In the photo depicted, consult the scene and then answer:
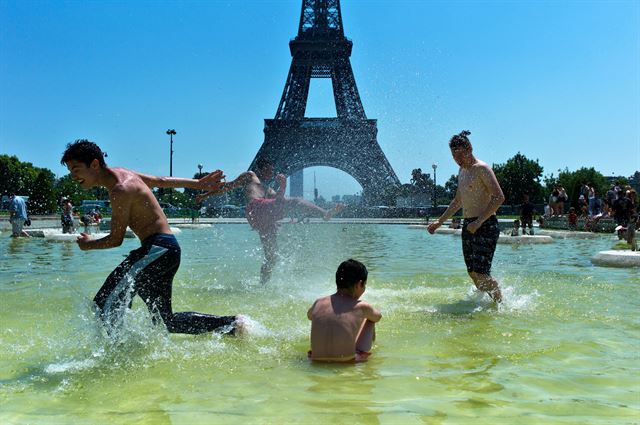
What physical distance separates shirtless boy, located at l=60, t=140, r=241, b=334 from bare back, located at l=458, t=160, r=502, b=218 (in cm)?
305

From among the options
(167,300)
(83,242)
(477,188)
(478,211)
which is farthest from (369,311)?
(477,188)

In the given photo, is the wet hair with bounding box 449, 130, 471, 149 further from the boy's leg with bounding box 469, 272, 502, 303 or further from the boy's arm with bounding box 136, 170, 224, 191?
the boy's arm with bounding box 136, 170, 224, 191

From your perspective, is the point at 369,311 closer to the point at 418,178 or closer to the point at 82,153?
Result: the point at 82,153

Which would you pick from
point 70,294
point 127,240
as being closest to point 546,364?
point 70,294

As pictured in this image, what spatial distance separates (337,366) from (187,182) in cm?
214

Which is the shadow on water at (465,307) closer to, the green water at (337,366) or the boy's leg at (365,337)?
the green water at (337,366)

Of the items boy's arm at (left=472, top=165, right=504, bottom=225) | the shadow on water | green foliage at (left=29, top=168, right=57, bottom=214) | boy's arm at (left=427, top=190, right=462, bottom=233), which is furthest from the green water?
green foliage at (left=29, top=168, right=57, bottom=214)

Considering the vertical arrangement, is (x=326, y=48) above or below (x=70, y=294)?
above

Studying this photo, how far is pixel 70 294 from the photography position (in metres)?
7.62

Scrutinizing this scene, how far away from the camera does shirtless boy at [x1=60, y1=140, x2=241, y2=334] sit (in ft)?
14.2

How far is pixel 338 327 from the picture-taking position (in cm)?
404

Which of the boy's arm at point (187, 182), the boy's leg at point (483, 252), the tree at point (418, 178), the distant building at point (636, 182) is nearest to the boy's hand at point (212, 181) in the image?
the boy's arm at point (187, 182)

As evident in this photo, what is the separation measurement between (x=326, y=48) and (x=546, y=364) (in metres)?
62.4

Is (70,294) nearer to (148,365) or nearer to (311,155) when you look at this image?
(148,365)
